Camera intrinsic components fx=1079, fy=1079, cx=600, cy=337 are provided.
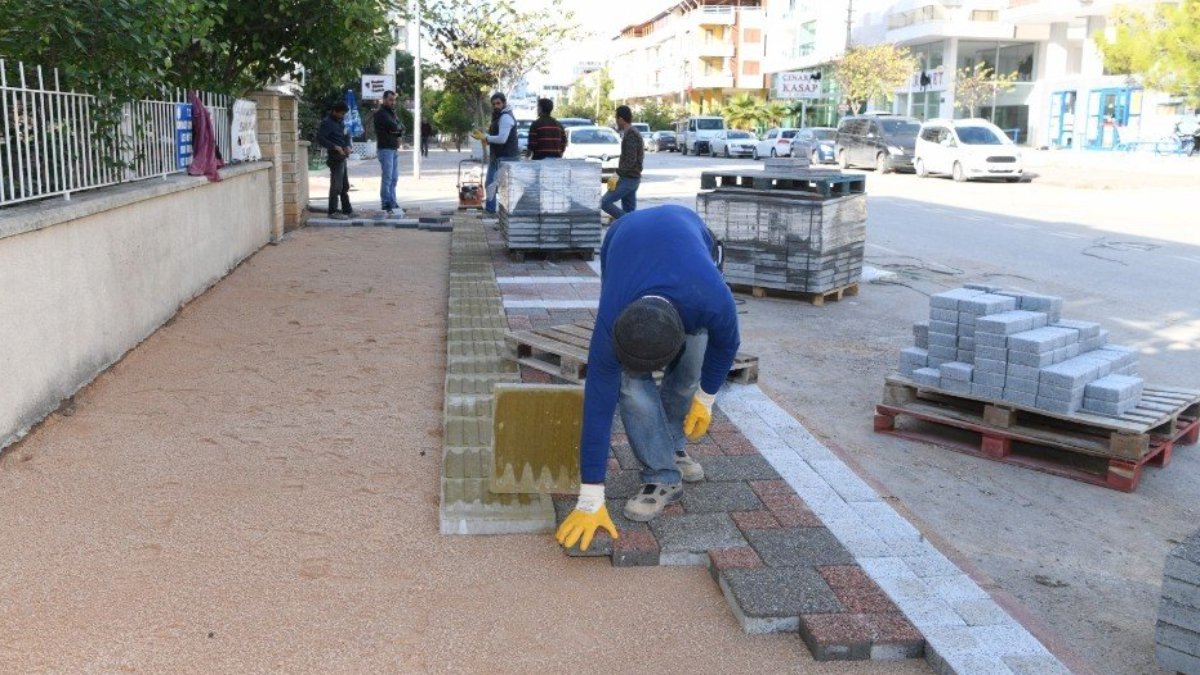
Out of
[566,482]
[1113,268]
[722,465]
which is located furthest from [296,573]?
[1113,268]

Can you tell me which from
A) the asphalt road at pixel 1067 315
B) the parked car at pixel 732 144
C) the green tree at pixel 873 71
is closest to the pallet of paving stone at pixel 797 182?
the asphalt road at pixel 1067 315

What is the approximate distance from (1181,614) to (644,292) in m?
2.05

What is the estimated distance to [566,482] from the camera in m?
4.60

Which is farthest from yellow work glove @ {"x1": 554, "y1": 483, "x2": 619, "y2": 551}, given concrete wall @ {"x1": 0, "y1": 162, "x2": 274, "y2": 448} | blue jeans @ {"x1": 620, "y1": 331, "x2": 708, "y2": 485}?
concrete wall @ {"x1": 0, "y1": 162, "x2": 274, "y2": 448}

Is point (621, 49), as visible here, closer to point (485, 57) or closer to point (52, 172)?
point (485, 57)

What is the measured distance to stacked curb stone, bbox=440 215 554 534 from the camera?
14.5 feet

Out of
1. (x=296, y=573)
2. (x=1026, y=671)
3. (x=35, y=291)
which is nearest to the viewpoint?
(x=1026, y=671)

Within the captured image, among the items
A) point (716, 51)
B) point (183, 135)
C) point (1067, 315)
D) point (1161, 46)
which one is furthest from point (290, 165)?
point (716, 51)

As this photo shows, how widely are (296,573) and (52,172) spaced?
12.1 ft

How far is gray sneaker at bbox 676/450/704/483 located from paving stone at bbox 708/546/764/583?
0.75 m

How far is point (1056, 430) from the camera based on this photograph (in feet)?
18.4

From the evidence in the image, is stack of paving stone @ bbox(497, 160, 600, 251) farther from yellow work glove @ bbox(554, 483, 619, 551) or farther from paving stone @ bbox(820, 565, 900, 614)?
paving stone @ bbox(820, 565, 900, 614)

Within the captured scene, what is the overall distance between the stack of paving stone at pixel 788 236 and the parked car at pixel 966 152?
1884cm

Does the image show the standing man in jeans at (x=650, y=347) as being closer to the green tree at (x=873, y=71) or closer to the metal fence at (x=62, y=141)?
the metal fence at (x=62, y=141)
